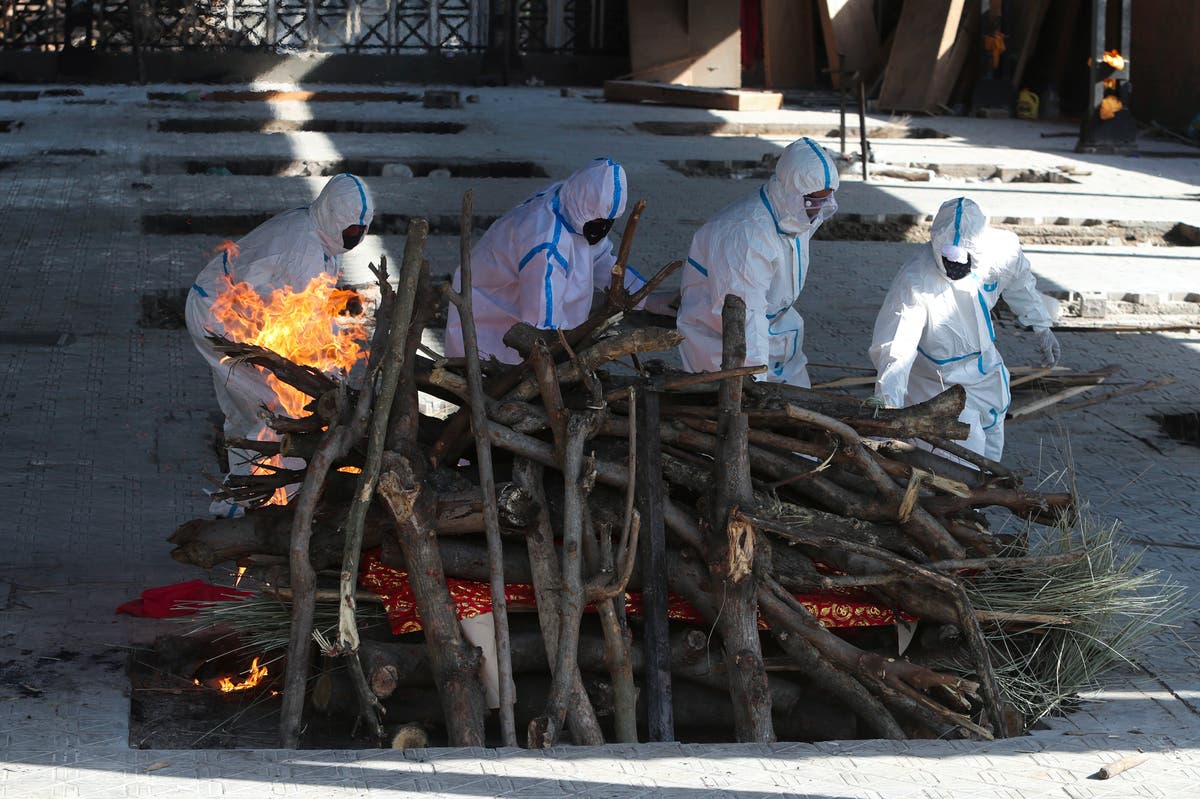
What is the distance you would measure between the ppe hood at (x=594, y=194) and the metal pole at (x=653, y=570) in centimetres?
182

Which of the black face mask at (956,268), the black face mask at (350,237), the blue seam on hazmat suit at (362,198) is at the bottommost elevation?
the black face mask at (956,268)

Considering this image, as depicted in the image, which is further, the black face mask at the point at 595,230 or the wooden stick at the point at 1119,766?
the black face mask at the point at 595,230

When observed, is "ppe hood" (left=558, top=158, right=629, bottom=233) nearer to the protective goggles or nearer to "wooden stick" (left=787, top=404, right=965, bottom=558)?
the protective goggles

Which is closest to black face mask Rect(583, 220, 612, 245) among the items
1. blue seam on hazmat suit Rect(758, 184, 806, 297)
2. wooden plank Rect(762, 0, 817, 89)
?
blue seam on hazmat suit Rect(758, 184, 806, 297)

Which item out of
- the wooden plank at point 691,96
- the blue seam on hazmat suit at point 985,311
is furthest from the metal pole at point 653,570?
the wooden plank at point 691,96

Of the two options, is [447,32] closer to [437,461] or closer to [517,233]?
[517,233]

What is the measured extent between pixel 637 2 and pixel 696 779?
2173 centimetres

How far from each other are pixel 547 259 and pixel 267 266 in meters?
1.13

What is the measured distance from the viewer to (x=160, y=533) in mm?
5453

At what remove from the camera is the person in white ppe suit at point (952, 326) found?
582 cm

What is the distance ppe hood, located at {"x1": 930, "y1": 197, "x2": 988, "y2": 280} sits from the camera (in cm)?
586

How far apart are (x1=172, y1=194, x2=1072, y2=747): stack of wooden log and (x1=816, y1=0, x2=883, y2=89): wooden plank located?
19.3 metres

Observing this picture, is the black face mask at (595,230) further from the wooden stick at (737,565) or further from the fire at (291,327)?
the wooden stick at (737,565)

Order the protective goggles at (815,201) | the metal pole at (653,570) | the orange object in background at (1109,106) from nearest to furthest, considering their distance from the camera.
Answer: the metal pole at (653,570), the protective goggles at (815,201), the orange object in background at (1109,106)
